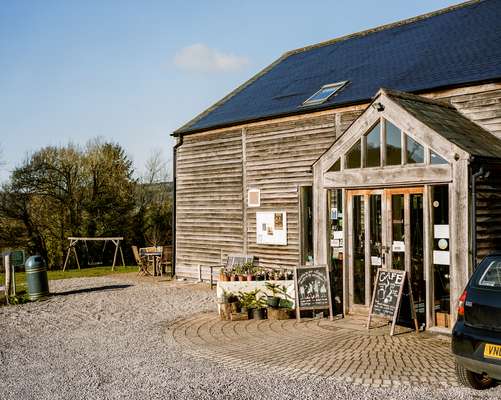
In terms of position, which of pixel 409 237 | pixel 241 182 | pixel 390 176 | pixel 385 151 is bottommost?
pixel 409 237

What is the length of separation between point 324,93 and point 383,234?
6.21m

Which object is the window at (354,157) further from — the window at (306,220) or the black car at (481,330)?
the black car at (481,330)

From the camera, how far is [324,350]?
27.6ft

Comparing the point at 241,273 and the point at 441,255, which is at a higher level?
the point at 441,255

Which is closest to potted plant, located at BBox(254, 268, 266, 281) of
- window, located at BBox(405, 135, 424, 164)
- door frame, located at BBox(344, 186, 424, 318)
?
door frame, located at BBox(344, 186, 424, 318)

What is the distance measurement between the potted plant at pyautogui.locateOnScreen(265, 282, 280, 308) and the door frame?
143cm

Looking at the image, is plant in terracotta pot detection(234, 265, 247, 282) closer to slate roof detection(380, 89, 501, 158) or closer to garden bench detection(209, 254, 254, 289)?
garden bench detection(209, 254, 254, 289)

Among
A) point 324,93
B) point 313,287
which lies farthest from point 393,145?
point 324,93

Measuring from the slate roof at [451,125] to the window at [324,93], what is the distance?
3.89 m

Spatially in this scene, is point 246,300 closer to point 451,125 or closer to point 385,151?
point 385,151

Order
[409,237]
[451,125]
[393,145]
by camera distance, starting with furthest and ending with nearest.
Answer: [451,125]
[393,145]
[409,237]

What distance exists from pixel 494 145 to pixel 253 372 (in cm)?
640

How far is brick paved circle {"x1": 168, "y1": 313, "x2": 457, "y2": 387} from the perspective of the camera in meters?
7.11

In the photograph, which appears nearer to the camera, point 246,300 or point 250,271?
point 246,300
